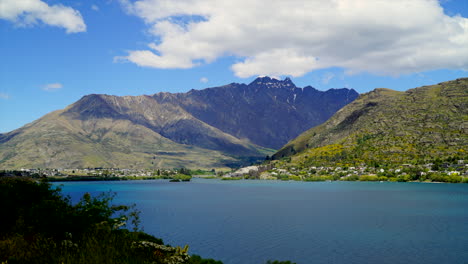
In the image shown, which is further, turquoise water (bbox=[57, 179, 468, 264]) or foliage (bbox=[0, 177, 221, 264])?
turquoise water (bbox=[57, 179, 468, 264])

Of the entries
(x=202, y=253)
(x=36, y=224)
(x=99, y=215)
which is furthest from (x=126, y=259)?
(x=202, y=253)

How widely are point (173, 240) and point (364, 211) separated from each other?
66.4 m

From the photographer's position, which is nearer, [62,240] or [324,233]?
[62,240]

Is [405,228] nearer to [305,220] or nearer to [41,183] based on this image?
[305,220]

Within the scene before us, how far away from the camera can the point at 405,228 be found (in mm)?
80812

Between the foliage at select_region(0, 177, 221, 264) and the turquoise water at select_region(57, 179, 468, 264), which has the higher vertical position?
the foliage at select_region(0, 177, 221, 264)

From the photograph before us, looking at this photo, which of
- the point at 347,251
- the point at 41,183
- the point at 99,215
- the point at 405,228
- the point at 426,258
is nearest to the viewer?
the point at 99,215

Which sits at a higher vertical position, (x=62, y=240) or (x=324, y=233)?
(x=62, y=240)

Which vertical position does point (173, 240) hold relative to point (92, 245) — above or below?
below

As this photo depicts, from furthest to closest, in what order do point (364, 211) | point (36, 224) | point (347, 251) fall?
point (364, 211) < point (347, 251) < point (36, 224)

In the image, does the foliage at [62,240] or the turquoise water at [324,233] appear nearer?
the foliage at [62,240]

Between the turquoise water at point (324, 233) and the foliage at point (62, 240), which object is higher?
the foliage at point (62, 240)

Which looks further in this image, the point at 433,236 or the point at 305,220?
the point at 305,220

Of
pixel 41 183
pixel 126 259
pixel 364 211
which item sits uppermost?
pixel 41 183
